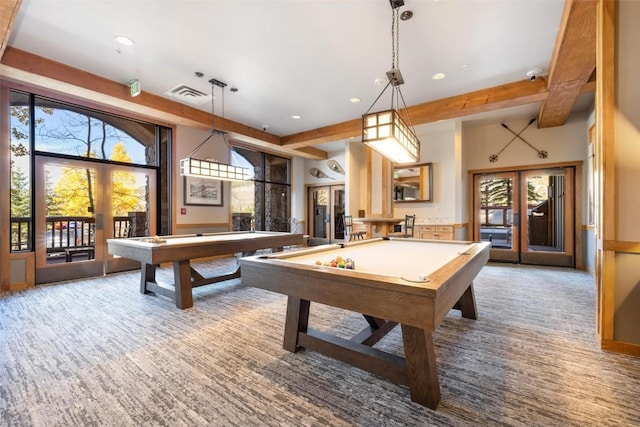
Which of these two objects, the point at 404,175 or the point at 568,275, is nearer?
the point at 568,275

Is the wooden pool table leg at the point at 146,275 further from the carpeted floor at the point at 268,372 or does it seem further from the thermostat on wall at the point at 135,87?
the thermostat on wall at the point at 135,87

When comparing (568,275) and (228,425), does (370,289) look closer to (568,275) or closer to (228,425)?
(228,425)

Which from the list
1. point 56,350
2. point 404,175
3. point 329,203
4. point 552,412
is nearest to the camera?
point 552,412

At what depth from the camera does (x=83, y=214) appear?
190 inches

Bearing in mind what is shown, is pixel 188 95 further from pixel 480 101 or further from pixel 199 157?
pixel 480 101

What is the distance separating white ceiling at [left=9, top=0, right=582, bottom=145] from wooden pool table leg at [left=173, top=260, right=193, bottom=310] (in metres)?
2.60

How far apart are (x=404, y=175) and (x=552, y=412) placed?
255 inches

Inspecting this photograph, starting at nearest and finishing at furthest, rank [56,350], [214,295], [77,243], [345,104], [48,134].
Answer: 1. [56,350]
2. [214,295]
3. [48,134]
4. [77,243]
5. [345,104]

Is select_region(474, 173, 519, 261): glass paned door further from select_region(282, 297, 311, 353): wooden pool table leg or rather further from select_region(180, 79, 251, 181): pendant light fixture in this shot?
select_region(282, 297, 311, 353): wooden pool table leg

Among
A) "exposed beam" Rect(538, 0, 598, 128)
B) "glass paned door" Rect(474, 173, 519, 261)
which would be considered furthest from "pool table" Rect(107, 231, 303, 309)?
"glass paned door" Rect(474, 173, 519, 261)

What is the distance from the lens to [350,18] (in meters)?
2.87

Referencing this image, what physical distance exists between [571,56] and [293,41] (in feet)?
10.2

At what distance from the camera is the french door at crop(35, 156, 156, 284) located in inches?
174

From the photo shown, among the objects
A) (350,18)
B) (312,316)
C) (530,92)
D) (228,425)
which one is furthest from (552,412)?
Answer: (530,92)
